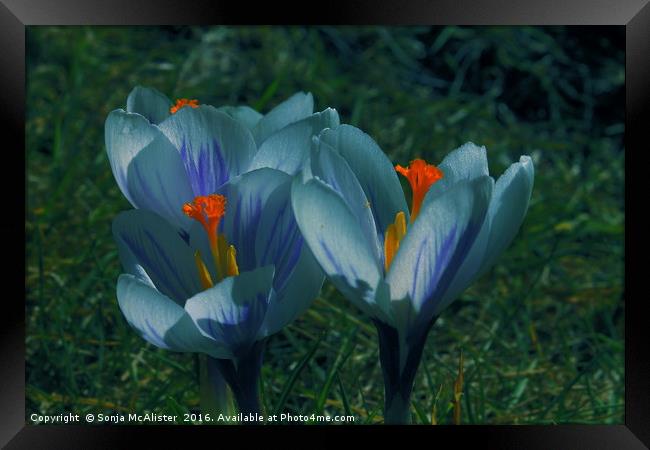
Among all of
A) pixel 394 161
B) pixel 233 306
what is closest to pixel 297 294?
pixel 233 306

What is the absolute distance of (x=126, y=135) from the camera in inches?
21.5

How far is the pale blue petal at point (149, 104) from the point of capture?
601 millimetres

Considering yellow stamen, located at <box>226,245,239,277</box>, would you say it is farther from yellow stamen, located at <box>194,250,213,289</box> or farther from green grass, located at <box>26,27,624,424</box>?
green grass, located at <box>26,27,624,424</box>

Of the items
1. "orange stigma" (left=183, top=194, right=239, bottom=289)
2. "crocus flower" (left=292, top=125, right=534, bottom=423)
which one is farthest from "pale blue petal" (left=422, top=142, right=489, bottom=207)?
"orange stigma" (left=183, top=194, right=239, bottom=289)

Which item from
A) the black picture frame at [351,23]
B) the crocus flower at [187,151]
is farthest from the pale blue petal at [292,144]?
the black picture frame at [351,23]

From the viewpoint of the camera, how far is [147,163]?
0.54 metres

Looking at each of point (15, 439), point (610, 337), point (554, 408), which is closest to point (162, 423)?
point (15, 439)

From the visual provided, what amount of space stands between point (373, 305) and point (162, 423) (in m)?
0.18

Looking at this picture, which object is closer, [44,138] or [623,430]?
[623,430]

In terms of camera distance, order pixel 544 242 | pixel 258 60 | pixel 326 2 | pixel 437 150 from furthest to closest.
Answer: pixel 258 60, pixel 437 150, pixel 544 242, pixel 326 2

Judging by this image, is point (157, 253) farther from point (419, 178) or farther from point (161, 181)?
point (419, 178)

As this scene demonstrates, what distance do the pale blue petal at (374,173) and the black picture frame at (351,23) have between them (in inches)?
4.7

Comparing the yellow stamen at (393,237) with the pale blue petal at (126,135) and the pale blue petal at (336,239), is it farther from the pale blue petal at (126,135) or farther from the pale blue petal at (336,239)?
the pale blue petal at (126,135)

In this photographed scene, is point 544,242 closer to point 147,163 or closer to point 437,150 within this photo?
point 437,150
